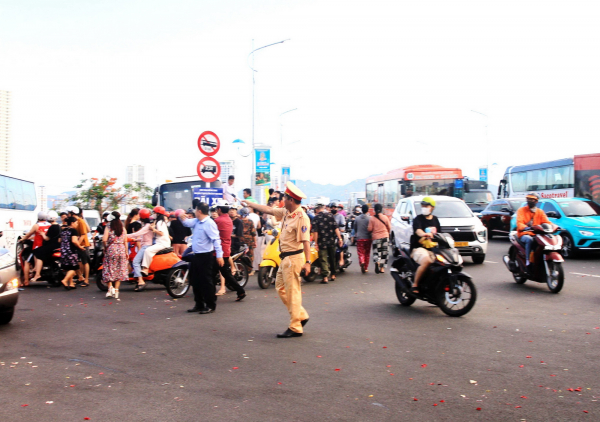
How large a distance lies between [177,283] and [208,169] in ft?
12.3

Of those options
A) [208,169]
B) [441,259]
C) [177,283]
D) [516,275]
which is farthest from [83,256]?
[516,275]

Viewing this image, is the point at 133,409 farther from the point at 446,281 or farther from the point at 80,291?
the point at 80,291

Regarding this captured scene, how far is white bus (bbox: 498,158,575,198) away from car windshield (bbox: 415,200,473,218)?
30.0ft

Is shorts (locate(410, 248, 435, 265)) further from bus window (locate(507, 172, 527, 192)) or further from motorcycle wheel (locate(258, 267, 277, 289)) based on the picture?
bus window (locate(507, 172, 527, 192))

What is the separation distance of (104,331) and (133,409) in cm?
369

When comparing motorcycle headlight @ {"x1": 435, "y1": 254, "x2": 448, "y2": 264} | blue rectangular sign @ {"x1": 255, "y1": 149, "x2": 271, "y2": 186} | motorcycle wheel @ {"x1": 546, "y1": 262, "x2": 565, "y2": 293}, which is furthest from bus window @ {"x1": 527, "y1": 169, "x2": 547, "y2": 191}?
motorcycle headlight @ {"x1": 435, "y1": 254, "x2": 448, "y2": 264}

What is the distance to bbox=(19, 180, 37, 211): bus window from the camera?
762 inches

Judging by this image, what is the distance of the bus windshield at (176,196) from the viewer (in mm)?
24438

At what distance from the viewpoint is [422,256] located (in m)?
9.41

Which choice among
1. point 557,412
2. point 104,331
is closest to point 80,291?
point 104,331

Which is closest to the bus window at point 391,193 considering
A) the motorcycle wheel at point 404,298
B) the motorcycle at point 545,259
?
the motorcycle at point 545,259

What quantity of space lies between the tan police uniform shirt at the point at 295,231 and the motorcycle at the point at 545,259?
5.55 metres

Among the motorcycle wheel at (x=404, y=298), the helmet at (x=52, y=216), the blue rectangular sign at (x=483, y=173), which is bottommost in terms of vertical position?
the motorcycle wheel at (x=404, y=298)

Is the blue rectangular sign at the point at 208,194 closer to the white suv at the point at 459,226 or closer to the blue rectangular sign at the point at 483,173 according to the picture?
the white suv at the point at 459,226
